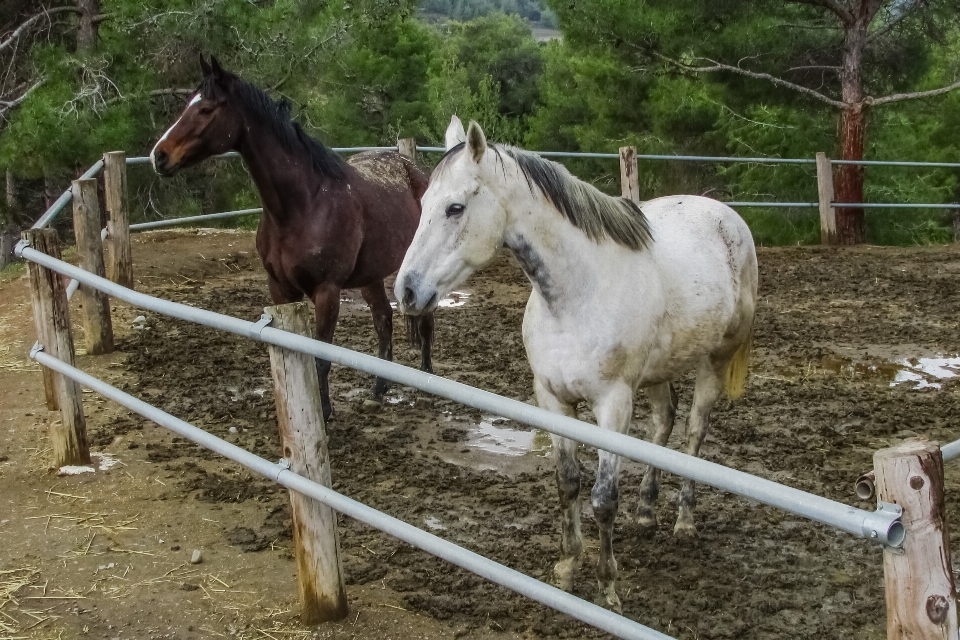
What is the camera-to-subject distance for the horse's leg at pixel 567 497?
3.10 metres

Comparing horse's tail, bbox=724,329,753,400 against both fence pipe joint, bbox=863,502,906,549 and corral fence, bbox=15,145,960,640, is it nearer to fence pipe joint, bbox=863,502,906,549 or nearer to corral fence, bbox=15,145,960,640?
corral fence, bbox=15,145,960,640

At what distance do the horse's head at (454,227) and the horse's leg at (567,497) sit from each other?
1.84ft

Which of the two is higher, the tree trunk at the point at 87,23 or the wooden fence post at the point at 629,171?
the tree trunk at the point at 87,23

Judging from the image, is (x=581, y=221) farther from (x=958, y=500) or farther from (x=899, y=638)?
(x=958, y=500)

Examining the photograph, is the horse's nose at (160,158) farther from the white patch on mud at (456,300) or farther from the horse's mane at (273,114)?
the white patch on mud at (456,300)

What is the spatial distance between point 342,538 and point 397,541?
21 centimetres

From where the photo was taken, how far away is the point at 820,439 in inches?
177

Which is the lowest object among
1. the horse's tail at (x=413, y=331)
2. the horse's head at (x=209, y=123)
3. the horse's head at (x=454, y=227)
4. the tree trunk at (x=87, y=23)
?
the horse's tail at (x=413, y=331)

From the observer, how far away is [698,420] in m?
3.71

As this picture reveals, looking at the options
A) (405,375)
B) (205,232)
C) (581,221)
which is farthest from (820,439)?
(205,232)

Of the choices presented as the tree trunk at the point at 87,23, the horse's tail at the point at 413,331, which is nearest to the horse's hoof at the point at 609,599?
the horse's tail at the point at 413,331

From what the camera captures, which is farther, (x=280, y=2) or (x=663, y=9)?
(x=663, y=9)

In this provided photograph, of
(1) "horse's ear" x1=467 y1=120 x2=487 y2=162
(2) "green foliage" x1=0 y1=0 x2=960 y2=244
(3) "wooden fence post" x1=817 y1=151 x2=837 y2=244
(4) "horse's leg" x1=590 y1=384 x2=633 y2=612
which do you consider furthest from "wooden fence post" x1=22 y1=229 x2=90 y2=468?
(3) "wooden fence post" x1=817 y1=151 x2=837 y2=244

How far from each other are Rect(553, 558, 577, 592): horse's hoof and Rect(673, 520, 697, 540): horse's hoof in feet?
1.89
